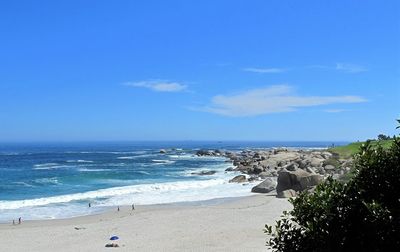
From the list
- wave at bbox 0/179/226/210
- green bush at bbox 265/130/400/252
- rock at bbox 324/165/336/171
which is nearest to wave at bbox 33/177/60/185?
wave at bbox 0/179/226/210

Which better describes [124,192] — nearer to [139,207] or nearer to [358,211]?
[139,207]

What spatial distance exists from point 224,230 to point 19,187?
97.1ft

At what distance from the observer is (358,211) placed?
218 inches

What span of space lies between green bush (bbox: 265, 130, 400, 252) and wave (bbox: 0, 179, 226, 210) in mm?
30553

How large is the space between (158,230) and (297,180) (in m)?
13.3

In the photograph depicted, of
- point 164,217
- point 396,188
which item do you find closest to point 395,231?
point 396,188

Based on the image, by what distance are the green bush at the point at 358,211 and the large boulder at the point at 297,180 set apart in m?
25.8

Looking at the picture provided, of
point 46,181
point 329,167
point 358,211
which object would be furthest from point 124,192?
point 358,211

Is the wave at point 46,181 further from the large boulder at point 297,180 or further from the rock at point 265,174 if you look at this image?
the large boulder at point 297,180

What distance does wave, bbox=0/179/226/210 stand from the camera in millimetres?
33875

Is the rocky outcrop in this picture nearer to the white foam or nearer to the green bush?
the green bush

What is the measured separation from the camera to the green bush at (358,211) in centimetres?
510

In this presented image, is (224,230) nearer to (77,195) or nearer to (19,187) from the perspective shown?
(77,195)

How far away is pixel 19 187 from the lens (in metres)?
44.4
